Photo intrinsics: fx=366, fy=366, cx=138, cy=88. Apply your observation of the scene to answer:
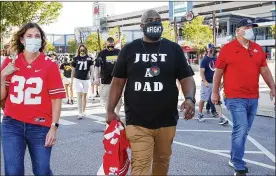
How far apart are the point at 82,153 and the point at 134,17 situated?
118 m

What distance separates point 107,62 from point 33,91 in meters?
4.72

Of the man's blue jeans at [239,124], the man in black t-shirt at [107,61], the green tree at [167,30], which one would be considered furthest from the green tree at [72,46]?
the man's blue jeans at [239,124]

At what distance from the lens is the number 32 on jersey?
326 cm

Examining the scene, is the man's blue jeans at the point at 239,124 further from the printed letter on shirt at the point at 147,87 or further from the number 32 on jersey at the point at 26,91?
the number 32 on jersey at the point at 26,91

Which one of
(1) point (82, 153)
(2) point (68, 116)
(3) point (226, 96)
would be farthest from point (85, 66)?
(3) point (226, 96)

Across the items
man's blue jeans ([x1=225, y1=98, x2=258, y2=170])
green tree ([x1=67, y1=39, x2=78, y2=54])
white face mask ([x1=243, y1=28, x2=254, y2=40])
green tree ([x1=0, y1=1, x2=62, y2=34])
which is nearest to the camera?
man's blue jeans ([x1=225, y1=98, x2=258, y2=170])

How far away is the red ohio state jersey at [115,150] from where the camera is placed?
11.7 ft

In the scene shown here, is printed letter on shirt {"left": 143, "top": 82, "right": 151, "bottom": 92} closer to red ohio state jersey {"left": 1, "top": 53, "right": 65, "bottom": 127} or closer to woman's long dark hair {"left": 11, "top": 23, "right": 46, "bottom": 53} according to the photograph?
red ohio state jersey {"left": 1, "top": 53, "right": 65, "bottom": 127}

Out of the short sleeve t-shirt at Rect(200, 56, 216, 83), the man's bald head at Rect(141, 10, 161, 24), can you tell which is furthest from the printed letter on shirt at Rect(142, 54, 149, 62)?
the short sleeve t-shirt at Rect(200, 56, 216, 83)

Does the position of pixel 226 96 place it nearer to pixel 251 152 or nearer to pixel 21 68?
pixel 251 152

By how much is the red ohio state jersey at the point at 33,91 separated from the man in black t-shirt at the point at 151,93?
66 cm

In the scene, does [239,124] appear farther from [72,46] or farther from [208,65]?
[72,46]

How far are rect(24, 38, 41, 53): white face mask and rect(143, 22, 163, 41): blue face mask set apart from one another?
104cm

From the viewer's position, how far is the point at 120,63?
140 inches
